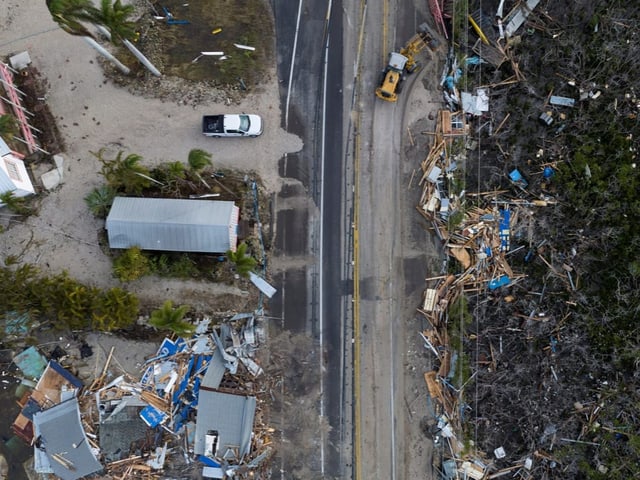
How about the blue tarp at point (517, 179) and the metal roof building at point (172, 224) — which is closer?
the metal roof building at point (172, 224)

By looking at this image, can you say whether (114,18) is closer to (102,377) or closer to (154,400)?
(102,377)

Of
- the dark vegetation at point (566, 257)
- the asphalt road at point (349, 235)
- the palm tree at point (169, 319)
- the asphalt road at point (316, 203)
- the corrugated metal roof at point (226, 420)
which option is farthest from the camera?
the asphalt road at point (316, 203)

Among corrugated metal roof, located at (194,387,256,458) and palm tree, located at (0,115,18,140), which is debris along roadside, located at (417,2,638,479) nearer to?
corrugated metal roof, located at (194,387,256,458)

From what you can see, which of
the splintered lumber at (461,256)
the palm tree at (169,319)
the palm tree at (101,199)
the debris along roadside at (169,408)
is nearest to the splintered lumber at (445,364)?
the splintered lumber at (461,256)

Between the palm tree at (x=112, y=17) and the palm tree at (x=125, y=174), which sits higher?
the palm tree at (x=112, y=17)

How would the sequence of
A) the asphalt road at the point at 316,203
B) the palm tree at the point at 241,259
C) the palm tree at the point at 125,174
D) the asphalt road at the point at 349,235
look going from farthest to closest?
the asphalt road at the point at 316,203 < the asphalt road at the point at 349,235 < the palm tree at the point at 125,174 < the palm tree at the point at 241,259

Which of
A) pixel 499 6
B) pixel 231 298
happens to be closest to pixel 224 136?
pixel 231 298

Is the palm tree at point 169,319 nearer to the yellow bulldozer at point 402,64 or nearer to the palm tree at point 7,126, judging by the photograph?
the palm tree at point 7,126

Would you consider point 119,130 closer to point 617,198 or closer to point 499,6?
point 499,6
